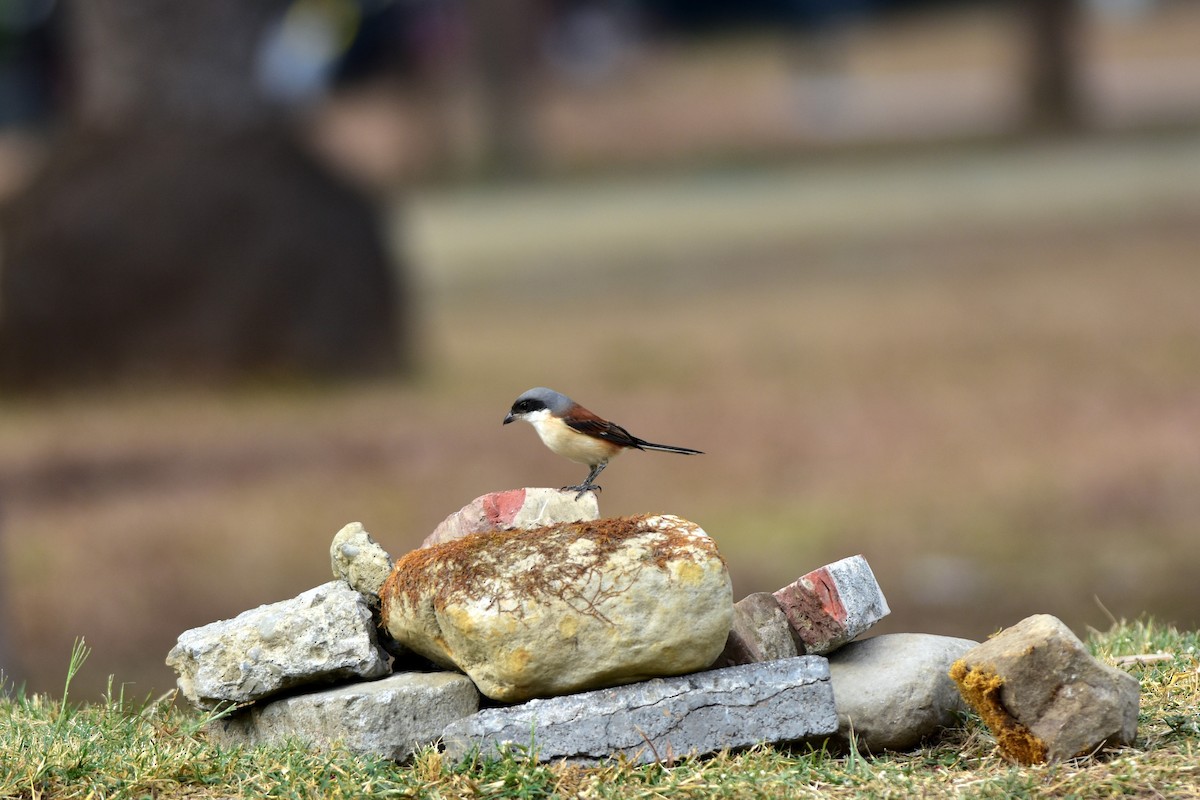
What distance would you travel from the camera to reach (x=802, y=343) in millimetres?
18625

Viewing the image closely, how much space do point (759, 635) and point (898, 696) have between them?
1.36ft

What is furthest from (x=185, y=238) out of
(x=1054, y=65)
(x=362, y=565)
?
(x=1054, y=65)

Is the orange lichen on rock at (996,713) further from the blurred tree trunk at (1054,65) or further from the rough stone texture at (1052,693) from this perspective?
the blurred tree trunk at (1054,65)

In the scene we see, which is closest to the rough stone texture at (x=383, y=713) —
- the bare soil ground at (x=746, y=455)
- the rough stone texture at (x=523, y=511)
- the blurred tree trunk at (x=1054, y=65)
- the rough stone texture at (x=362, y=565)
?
the rough stone texture at (x=362, y=565)

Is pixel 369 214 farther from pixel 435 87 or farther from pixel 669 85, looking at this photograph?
pixel 669 85

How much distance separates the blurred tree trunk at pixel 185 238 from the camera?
15672 millimetres

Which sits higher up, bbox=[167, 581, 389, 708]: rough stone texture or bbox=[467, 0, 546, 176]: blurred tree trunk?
bbox=[467, 0, 546, 176]: blurred tree trunk

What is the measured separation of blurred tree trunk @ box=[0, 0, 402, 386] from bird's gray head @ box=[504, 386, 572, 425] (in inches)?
432

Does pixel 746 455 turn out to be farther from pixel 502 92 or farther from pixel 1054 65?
pixel 502 92

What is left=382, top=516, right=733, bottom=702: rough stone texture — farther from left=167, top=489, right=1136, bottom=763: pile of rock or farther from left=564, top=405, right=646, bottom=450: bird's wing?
left=564, top=405, right=646, bottom=450: bird's wing

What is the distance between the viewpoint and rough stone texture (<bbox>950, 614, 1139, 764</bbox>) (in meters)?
4.67

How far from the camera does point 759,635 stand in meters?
5.07

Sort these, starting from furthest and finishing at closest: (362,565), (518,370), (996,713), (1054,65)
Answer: (1054,65) → (518,370) → (362,565) → (996,713)

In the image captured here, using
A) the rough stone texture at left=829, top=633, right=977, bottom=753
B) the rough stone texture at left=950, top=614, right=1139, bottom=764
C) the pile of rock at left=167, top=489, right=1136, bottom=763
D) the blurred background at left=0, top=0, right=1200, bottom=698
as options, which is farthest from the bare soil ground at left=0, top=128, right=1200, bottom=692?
the rough stone texture at left=950, top=614, right=1139, bottom=764
